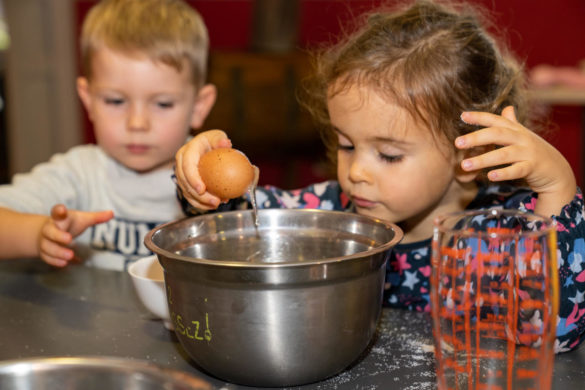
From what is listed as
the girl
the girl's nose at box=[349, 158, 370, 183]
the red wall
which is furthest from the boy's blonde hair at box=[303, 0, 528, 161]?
the red wall

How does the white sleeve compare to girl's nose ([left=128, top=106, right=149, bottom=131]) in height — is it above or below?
below

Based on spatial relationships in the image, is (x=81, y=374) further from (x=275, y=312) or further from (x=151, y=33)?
(x=151, y=33)

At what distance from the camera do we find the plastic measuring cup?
643 millimetres

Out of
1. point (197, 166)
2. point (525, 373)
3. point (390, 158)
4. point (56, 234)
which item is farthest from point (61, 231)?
point (525, 373)

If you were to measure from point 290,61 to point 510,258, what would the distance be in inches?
138

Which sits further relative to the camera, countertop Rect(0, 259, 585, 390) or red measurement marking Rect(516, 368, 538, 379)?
countertop Rect(0, 259, 585, 390)

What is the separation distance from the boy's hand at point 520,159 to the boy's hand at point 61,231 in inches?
26.0

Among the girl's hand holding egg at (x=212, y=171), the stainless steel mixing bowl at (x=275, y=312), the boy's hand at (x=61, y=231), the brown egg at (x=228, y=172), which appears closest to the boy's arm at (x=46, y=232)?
the boy's hand at (x=61, y=231)

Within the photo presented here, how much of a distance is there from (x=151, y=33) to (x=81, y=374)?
1.14m

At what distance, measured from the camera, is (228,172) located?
38.3 inches

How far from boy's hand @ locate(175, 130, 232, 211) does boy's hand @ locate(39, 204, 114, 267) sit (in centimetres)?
20

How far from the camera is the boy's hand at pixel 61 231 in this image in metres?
1.18

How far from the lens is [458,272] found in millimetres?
655

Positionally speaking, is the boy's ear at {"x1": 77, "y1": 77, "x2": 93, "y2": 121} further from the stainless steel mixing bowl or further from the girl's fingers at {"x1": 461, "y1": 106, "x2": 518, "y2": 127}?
the girl's fingers at {"x1": 461, "y1": 106, "x2": 518, "y2": 127}
